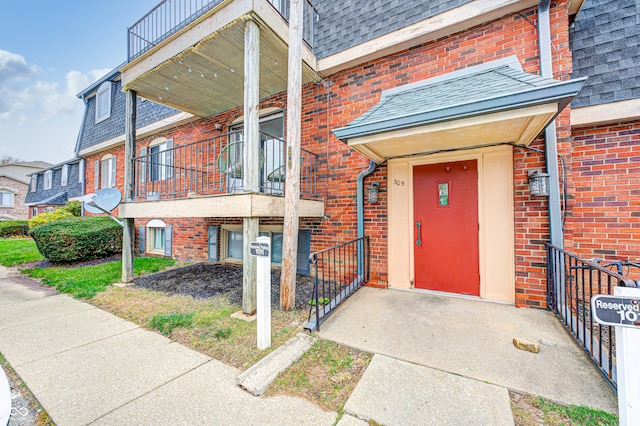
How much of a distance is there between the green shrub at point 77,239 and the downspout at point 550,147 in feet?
34.2

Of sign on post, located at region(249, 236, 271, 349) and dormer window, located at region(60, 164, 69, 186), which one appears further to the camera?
dormer window, located at region(60, 164, 69, 186)

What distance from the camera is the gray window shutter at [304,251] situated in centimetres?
531

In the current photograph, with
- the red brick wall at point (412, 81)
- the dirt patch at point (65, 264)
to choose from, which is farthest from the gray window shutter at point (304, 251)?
the dirt patch at point (65, 264)

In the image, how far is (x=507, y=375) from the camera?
6.97ft

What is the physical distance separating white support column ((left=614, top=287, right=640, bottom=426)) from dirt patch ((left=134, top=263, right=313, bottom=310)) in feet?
9.68

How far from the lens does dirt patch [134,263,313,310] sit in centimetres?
417

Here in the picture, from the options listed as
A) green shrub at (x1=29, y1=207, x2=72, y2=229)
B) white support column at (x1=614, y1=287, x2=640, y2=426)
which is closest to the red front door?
white support column at (x1=614, y1=287, x2=640, y2=426)

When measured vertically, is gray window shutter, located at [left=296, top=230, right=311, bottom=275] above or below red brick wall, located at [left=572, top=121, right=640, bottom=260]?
below

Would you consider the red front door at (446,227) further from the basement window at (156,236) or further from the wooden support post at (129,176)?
the basement window at (156,236)

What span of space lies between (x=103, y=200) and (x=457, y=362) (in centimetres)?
636

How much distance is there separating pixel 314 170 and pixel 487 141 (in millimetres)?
2950

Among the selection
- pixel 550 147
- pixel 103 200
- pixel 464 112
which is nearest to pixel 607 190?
pixel 550 147

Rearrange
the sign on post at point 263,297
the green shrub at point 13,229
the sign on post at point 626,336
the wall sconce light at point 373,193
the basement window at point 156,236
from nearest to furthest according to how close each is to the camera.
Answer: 1. the sign on post at point 626,336
2. the sign on post at point 263,297
3. the wall sconce light at point 373,193
4. the basement window at point 156,236
5. the green shrub at point 13,229

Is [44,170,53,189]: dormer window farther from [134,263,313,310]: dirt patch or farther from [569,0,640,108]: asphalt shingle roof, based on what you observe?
[569,0,640,108]: asphalt shingle roof
